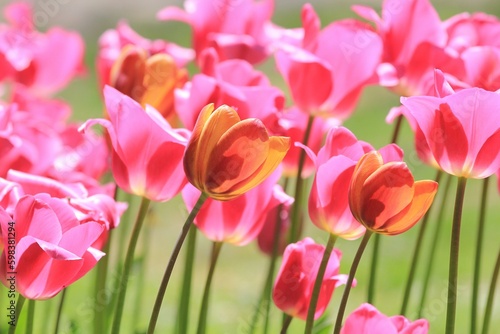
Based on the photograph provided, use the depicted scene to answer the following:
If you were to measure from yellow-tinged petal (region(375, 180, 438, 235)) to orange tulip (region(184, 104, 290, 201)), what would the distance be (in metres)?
0.11

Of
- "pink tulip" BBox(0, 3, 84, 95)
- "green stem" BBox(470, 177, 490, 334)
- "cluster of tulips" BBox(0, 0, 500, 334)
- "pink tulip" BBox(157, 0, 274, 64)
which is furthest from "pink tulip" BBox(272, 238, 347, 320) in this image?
"pink tulip" BBox(0, 3, 84, 95)

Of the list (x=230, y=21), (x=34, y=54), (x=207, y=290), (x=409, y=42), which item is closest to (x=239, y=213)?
(x=207, y=290)

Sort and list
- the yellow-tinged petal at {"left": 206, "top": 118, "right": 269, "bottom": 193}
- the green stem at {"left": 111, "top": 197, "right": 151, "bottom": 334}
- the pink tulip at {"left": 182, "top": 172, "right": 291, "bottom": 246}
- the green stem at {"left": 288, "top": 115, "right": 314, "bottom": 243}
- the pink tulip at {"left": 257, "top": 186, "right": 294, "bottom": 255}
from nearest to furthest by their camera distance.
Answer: the yellow-tinged petal at {"left": 206, "top": 118, "right": 269, "bottom": 193}, the green stem at {"left": 111, "top": 197, "right": 151, "bottom": 334}, the pink tulip at {"left": 182, "top": 172, "right": 291, "bottom": 246}, the green stem at {"left": 288, "top": 115, "right": 314, "bottom": 243}, the pink tulip at {"left": 257, "top": 186, "right": 294, "bottom": 255}

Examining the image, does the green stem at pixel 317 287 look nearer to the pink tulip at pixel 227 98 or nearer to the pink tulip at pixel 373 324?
the pink tulip at pixel 373 324

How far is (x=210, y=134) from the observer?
783 mm

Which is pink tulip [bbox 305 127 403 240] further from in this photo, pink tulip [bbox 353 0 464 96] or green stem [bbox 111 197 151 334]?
pink tulip [bbox 353 0 464 96]

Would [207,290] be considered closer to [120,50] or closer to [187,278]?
[187,278]

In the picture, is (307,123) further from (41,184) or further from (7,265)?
(7,265)

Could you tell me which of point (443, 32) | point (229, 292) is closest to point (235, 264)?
point (229, 292)

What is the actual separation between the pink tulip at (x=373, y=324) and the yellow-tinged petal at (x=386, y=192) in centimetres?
8

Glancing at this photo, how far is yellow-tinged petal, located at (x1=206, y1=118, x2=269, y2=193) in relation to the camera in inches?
30.2

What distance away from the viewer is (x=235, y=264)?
129 inches

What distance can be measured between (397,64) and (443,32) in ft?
0.27

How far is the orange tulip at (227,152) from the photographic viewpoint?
771 millimetres
